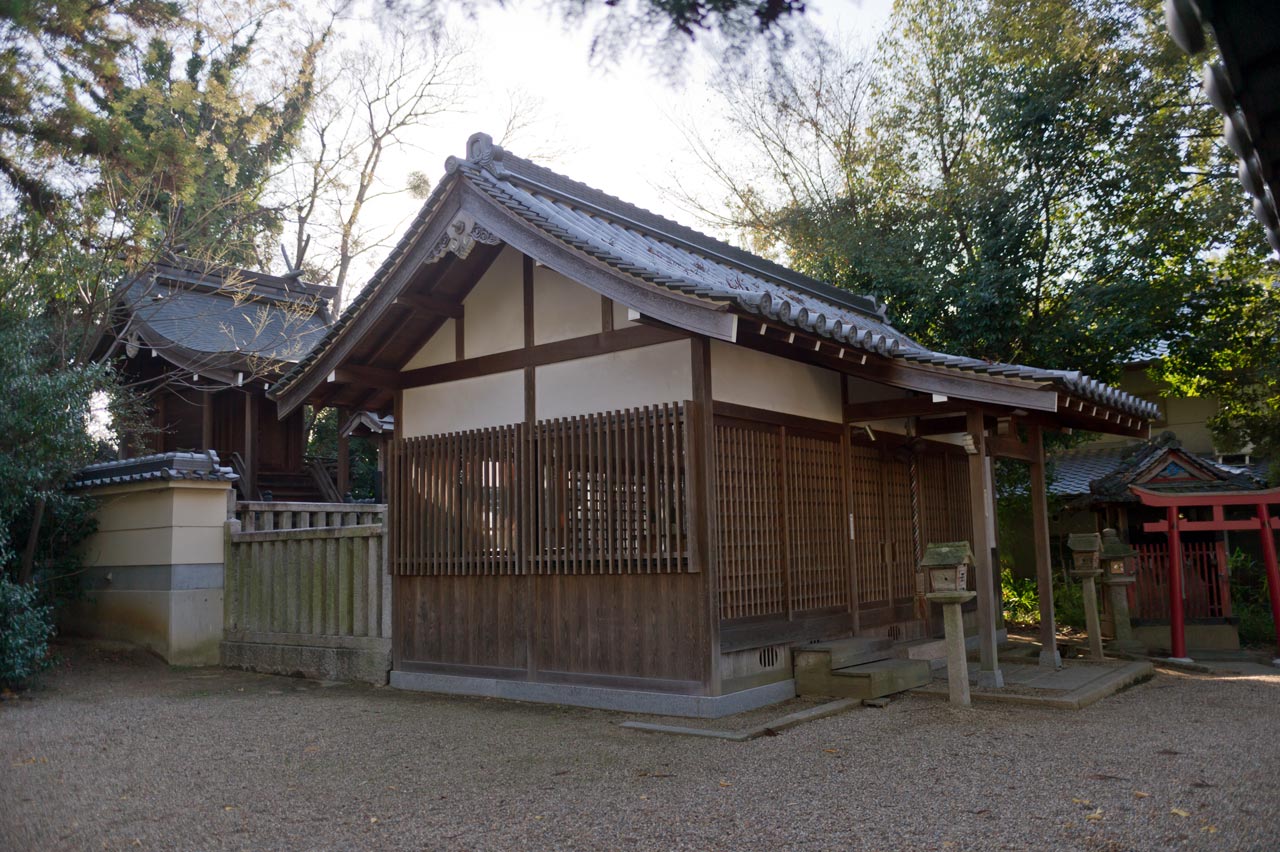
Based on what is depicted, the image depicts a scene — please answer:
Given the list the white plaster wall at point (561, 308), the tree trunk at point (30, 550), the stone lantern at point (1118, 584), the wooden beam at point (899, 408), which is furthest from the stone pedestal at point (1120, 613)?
the tree trunk at point (30, 550)

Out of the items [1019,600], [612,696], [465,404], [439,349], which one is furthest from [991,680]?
[1019,600]

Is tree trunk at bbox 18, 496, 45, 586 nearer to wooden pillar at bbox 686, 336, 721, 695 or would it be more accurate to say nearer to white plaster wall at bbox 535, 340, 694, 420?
white plaster wall at bbox 535, 340, 694, 420

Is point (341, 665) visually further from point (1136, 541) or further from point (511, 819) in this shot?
point (1136, 541)

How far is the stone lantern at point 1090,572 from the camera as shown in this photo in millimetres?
10078

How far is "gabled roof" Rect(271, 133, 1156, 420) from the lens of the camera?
7223 millimetres

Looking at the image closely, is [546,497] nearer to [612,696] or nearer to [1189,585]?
[612,696]

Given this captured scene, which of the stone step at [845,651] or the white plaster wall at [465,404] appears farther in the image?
the white plaster wall at [465,404]

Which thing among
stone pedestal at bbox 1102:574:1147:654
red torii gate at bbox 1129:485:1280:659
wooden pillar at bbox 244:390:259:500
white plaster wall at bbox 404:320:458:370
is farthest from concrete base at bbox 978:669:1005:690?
wooden pillar at bbox 244:390:259:500

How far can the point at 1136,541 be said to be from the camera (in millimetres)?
17188

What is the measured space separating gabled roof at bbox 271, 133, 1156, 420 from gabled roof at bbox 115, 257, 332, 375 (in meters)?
5.90

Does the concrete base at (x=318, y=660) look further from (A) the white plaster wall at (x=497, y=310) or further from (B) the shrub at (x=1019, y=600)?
(B) the shrub at (x=1019, y=600)

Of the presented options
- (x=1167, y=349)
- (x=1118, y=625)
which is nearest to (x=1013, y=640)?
(x=1118, y=625)

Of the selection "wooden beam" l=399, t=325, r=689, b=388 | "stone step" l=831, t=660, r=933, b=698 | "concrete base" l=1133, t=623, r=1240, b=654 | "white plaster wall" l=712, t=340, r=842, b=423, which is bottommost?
"concrete base" l=1133, t=623, r=1240, b=654

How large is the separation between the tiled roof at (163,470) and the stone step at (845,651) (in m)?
7.01
